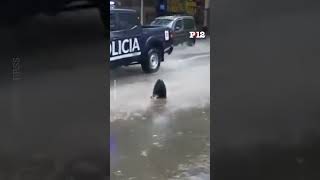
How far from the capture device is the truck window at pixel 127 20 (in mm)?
10711

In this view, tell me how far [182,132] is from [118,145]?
3.72 ft

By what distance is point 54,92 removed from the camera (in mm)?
3705

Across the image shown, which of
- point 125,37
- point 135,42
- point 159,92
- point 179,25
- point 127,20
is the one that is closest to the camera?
point 159,92

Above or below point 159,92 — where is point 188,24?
above

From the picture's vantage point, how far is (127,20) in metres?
10.8

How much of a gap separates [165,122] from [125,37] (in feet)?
11.8

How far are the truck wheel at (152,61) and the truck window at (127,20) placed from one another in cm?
88

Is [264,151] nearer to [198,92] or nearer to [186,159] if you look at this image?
[186,159]

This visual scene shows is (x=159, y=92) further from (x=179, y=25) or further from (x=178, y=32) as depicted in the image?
(x=178, y=32)

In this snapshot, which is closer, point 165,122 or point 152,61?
point 165,122

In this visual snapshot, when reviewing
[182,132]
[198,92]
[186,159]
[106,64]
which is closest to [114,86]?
[198,92]

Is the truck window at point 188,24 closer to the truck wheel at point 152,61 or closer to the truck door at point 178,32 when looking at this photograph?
the truck door at point 178,32

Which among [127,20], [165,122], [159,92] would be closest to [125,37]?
[127,20]

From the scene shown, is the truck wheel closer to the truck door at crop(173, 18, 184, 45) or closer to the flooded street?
the flooded street
